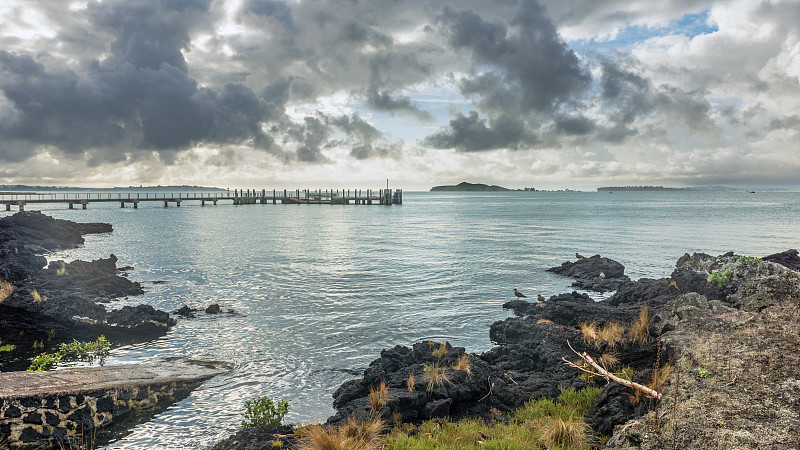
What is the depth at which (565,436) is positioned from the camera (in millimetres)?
7016

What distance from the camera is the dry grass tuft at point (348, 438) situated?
20.9 ft

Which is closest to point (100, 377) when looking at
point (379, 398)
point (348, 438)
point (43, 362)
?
point (43, 362)

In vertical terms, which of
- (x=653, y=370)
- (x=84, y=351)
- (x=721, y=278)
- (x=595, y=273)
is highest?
(x=721, y=278)

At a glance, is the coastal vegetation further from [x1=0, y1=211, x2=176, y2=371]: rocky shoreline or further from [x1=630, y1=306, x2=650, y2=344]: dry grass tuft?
[x1=0, y1=211, x2=176, y2=371]: rocky shoreline

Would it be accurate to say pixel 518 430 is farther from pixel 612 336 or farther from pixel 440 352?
pixel 612 336

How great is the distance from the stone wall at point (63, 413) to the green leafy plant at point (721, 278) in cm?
1864

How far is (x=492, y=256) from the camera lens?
125 ft

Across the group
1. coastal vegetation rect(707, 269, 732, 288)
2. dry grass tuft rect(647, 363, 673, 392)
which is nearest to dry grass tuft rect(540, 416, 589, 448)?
dry grass tuft rect(647, 363, 673, 392)

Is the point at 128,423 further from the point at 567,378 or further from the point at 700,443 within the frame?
the point at 700,443

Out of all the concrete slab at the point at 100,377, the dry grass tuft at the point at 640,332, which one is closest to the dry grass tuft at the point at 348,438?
the concrete slab at the point at 100,377

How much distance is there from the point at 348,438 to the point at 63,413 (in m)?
6.48

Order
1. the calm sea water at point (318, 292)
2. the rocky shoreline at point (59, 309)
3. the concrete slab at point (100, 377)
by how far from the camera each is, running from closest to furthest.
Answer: the concrete slab at point (100, 377) < the calm sea water at point (318, 292) < the rocky shoreline at point (59, 309)

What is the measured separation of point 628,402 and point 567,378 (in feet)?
8.72

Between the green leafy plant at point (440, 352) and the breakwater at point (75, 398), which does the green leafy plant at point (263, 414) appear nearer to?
the breakwater at point (75, 398)
